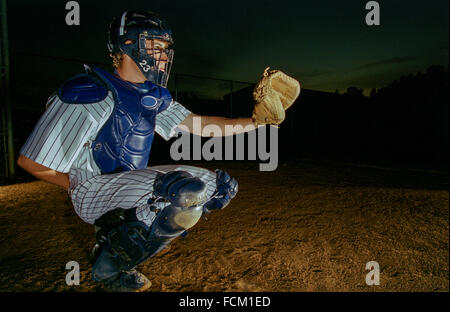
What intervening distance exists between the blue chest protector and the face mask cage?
13 cm

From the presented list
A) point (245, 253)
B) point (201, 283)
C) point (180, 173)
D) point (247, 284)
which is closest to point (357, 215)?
point (245, 253)

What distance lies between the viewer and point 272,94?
2.03m

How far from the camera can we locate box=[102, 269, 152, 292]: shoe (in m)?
1.96

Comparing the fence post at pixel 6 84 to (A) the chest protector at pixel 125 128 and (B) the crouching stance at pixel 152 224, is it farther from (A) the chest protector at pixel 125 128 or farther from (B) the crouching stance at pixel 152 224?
(B) the crouching stance at pixel 152 224

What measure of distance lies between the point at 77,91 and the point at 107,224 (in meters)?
0.77

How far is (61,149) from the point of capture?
4.44ft

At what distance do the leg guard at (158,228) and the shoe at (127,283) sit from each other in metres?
0.41

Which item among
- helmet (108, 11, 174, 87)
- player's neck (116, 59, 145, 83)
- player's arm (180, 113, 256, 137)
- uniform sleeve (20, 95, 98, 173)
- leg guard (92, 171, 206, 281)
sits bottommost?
leg guard (92, 171, 206, 281)

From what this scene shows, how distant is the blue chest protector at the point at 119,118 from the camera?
1455 millimetres

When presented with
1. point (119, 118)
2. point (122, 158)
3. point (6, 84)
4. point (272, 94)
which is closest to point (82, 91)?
point (119, 118)

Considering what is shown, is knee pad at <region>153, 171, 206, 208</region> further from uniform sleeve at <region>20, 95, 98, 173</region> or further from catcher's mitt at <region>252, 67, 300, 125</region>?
catcher's mitt at <region>252, 67, 300, 125</region>

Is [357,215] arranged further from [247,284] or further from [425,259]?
[247,284]

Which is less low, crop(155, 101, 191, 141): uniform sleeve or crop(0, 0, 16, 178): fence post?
crop(0, 0, 16, 178): fence post

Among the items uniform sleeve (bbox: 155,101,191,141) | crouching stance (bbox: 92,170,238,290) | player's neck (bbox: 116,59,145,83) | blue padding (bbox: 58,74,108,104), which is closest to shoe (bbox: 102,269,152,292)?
crouching stance (bbox: 92,170,238,290)
